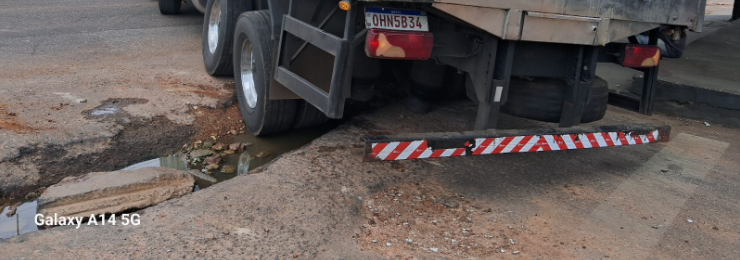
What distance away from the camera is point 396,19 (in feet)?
12.5

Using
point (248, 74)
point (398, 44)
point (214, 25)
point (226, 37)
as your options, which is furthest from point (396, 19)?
point (214, 25)

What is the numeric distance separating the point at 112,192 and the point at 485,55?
8.36 feet

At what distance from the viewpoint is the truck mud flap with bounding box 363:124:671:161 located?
3793mm

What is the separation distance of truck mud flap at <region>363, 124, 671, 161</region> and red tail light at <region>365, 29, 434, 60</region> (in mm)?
494

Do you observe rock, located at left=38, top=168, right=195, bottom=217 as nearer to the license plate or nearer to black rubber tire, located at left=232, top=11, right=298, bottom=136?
black rubber tire, located at left=232, top=11, right=298, bottom=136

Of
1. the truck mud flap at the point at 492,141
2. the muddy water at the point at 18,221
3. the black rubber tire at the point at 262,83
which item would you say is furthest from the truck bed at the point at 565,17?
the muddy water at the point at 18,221

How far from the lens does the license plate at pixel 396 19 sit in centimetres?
374

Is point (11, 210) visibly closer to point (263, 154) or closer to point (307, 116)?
point (263, 154)

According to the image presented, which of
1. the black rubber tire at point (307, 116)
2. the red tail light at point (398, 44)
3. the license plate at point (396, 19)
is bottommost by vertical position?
the black rubber tire at point (307, 116)

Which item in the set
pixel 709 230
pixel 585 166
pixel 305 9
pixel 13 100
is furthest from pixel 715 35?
pixel 13 100

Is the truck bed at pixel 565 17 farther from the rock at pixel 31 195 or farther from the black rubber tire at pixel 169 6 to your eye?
the black rubber tire at pixel 169 6

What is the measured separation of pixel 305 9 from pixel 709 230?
3146 millimetres

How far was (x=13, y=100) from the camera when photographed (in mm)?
5566

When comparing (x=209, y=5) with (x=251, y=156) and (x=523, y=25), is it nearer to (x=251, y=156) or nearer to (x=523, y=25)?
(x=251, y=156)
